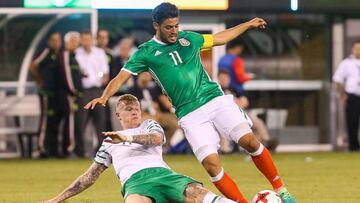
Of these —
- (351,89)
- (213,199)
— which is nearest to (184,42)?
(213,199)

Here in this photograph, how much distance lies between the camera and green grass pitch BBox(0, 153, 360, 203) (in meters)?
12.5

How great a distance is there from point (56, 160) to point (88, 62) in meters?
1.79

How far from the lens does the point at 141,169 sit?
9492 millimetres

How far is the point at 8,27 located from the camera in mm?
20938

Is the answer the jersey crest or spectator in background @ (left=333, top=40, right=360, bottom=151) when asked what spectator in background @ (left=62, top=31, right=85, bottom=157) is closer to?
spectator in background @ (left=333, top=40, right=360, bottom=151)

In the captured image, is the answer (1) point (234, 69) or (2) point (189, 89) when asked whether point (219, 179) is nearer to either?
(2) point (189, 89)

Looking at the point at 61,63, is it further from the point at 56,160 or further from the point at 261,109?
the point at 261,109

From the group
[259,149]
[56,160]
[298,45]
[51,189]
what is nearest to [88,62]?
[56,160]

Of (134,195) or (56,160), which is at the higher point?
(134,195)

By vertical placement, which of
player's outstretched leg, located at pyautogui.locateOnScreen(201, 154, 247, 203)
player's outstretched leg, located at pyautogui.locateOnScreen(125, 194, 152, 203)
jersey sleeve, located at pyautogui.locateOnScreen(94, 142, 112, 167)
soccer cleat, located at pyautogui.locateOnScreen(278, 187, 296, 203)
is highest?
jersey sleeve, located at pyautogui.locateOnScreen(94, 142, 112, 167)

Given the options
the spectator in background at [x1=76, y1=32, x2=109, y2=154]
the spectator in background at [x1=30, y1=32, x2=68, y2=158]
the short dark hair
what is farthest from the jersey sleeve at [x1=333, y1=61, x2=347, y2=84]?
the short dark hair

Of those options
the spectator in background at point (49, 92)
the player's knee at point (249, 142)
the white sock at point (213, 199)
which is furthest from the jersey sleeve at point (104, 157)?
the spectator in background at point (49, 92)

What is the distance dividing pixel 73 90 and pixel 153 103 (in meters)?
1.48

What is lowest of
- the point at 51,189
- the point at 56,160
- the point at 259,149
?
the point at 56,160
